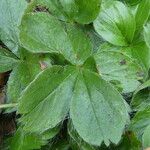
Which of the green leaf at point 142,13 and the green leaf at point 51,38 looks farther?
the green leaf at point 142,13

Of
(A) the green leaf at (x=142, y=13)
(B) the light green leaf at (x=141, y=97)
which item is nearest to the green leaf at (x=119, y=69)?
(B) the light green leaf at (x=141, y=97)

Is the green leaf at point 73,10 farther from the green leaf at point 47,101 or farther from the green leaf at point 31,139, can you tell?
the green leaf at point 31,139

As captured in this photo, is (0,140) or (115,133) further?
(0,140)

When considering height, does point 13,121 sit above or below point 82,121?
below

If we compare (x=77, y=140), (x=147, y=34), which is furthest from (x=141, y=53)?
(x=77, y=140)

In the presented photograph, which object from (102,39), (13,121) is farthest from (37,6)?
(13,121)

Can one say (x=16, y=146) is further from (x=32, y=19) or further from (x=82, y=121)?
(x=32, y=19)
